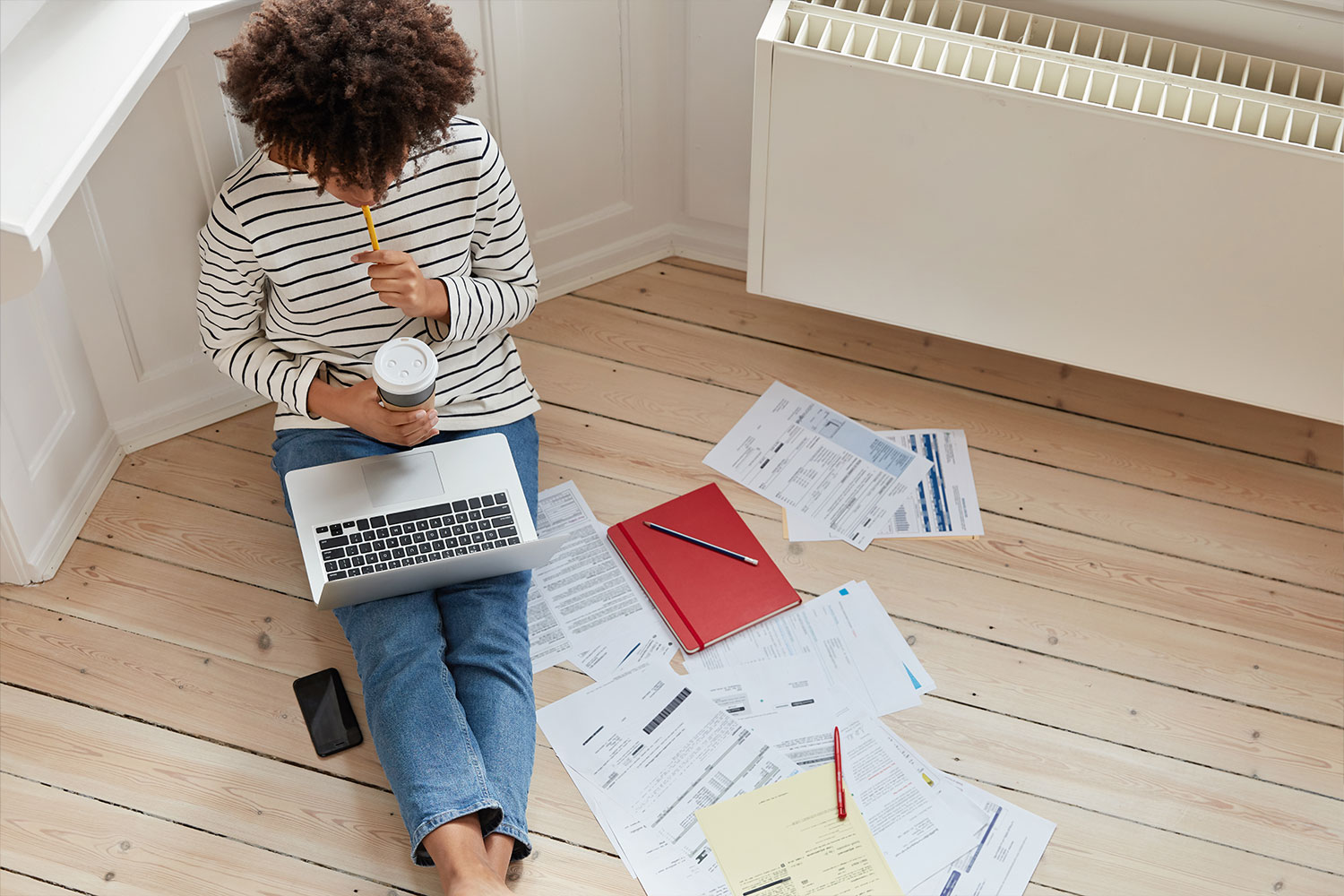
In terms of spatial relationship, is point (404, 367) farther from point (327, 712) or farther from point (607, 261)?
point (607, 261)

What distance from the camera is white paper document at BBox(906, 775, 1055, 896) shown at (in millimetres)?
1479

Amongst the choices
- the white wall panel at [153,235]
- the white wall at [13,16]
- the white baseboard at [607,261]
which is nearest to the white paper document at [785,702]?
the white baseboard at [607,261]

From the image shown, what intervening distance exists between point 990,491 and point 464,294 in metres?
0.88

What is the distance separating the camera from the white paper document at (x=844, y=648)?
1.66m

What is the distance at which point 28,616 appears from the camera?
66.9 inches

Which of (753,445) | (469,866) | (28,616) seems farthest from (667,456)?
(28,616)

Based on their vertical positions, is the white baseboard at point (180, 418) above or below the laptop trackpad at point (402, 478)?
below

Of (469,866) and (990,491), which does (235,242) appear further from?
(990,491)

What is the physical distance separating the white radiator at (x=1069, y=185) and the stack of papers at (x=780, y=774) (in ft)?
1.82

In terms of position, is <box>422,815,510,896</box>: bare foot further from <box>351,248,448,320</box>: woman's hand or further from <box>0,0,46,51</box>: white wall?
<box>0,0,46,51</box>: white wall

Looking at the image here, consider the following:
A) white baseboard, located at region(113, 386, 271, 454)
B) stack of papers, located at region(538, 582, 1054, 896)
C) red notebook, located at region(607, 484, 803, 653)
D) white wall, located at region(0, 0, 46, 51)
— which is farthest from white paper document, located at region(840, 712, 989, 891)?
white wall, located at region(0, 0, 46, 51)

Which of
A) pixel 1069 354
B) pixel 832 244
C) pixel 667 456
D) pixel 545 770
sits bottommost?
pixel 545 770

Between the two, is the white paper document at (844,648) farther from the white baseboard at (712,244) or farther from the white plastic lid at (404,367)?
the white baseboard at (712,244)

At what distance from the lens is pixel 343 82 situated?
48.2 inches
